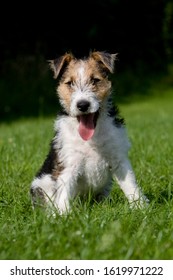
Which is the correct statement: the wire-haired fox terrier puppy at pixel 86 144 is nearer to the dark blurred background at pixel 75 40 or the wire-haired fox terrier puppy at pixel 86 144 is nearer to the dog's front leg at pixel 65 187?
the dog's front leg at pixel 65 187

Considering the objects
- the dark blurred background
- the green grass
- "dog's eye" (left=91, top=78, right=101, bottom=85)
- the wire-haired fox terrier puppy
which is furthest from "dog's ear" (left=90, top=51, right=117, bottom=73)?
the dark blurred background

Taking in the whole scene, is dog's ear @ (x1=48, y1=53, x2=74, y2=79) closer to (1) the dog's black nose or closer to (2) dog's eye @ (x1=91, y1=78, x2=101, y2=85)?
(2) dog's eye @ (x1=91, y1=78, x2=101, y2=85)

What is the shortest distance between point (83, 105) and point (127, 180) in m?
0.92

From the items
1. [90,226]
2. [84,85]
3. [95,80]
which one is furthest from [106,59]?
[90,226]

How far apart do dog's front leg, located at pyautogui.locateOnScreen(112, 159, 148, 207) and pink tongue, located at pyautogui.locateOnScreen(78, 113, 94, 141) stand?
45 cm

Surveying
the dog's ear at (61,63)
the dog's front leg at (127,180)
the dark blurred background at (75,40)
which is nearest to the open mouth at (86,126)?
the dog's front leg at (127,180)

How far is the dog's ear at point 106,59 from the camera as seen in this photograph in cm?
648

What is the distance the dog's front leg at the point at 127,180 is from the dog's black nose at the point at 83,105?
0.75 metres

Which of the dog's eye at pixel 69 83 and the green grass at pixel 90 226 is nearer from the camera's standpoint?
the green grass at pixel 90 226

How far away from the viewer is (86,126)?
6.32 m

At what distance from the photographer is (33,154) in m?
9.09

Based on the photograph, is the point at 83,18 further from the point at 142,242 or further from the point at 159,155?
the point at 142,242

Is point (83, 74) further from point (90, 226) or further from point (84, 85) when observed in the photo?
point (90, 226)
